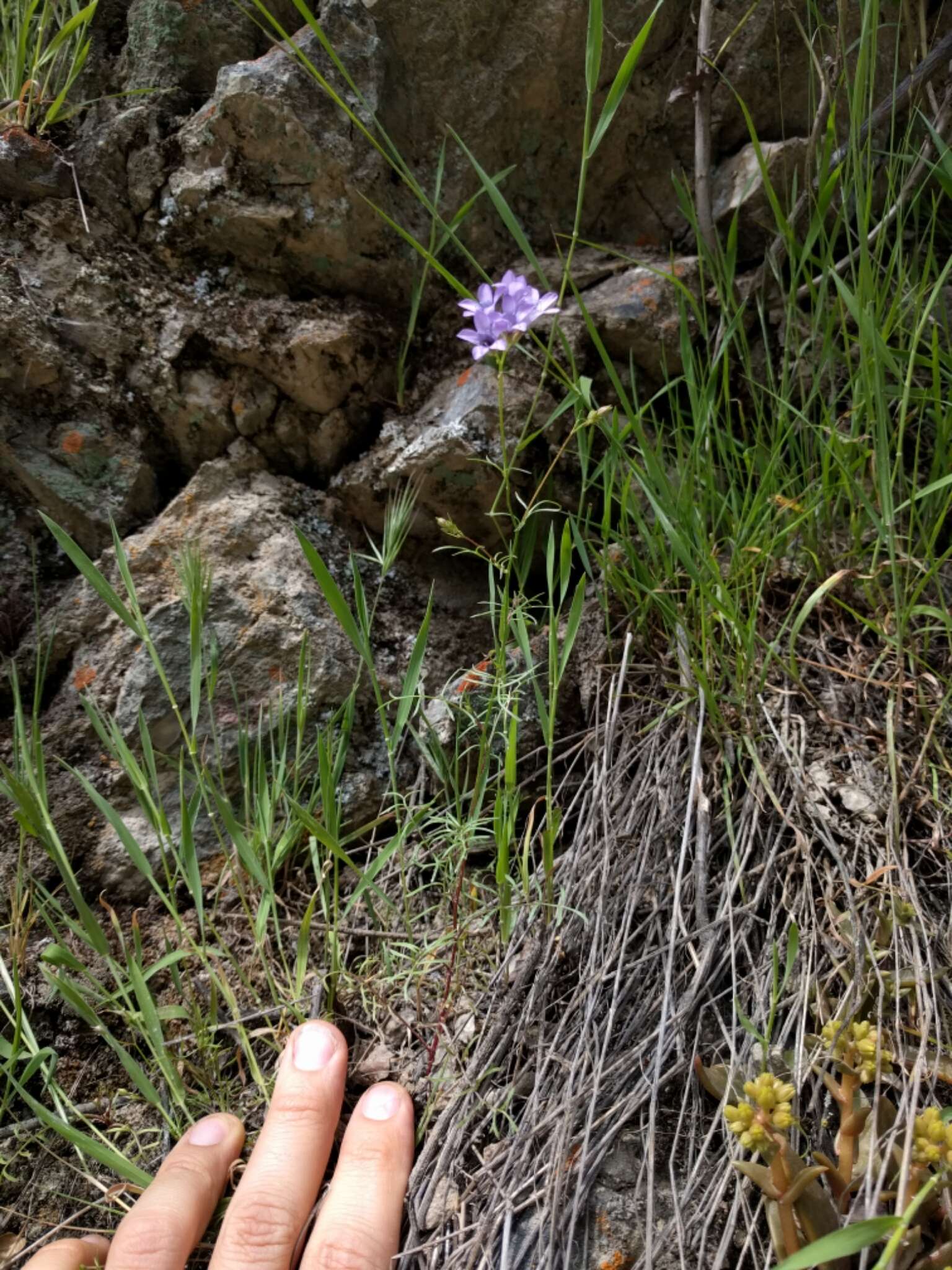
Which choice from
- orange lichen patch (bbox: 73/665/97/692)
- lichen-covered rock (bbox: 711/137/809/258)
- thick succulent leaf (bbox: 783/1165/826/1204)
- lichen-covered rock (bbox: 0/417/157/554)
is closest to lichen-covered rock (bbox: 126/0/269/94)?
lichen-covered rock (bbox: 0/417/157/554)

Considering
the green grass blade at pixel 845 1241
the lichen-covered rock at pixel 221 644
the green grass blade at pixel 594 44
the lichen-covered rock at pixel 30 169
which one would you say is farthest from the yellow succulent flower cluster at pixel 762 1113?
the lichen-covered rock at pixel 30 169

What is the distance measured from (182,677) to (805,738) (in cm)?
106

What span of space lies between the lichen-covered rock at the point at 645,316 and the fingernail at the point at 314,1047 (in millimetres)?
1346

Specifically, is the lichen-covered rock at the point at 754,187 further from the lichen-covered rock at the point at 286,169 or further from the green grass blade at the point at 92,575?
the green grass blade at the point at 92,575

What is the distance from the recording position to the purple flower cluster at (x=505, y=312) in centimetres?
118

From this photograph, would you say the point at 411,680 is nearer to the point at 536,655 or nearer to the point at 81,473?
the point at 536,655

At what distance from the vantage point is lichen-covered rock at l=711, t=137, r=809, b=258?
1.68 metres

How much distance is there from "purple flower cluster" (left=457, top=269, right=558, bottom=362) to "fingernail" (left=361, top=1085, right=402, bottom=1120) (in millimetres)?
1046

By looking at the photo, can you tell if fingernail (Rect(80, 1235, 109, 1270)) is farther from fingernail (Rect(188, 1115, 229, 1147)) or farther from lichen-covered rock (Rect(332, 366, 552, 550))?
lichen-covered rock (Rect(332, 366, 552, 550))

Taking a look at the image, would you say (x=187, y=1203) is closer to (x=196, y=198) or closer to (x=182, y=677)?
(x=182, y=677)

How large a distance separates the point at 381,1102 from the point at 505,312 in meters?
1.16

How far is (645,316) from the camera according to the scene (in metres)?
1.68

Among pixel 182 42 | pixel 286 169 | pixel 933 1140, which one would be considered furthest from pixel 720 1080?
pixel 182 42

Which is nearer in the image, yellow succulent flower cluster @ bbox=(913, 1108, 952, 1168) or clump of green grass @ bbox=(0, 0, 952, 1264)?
yellow succulent flower cluster @ bbox=(913, 1108, 952, 1168)
